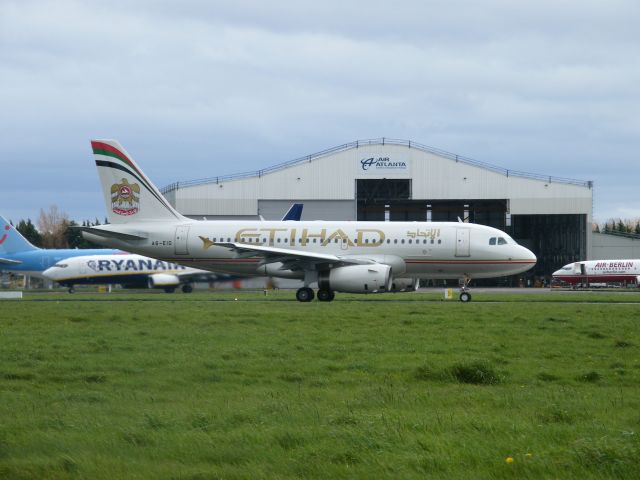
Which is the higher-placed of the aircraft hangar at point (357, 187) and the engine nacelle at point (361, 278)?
the aircraft hangar at point (357, 187)

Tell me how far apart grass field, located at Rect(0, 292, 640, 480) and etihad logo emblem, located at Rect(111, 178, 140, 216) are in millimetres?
21061

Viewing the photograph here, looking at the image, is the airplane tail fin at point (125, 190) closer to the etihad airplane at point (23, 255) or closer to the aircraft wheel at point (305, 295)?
the aircraft wheel at point (305, 295)

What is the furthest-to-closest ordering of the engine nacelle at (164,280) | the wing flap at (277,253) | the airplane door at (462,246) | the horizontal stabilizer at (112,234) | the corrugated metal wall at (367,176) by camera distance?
the corrugated metal wall at (367,176), the engine nacelle at (164,280), the horizontal stabilizer at (112,234), the airplane door at (462,246), the wing flap at (277,253)

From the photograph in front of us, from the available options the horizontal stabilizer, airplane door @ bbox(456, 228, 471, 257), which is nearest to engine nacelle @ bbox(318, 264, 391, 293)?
airplane door @ bbox(456, 228, 471, 257)

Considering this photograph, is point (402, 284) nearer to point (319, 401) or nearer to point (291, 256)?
point (291, 256)

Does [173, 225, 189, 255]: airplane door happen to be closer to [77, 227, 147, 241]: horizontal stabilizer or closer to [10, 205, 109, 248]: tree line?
[77, 227, 147, 241]: horizontal stabilizer

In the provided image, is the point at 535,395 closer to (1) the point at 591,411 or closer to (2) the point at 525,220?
(1) the point at 591,411

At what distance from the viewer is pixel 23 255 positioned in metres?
81.1

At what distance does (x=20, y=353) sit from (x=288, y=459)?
10.5 metres

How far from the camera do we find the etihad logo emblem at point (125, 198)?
44.8 meters

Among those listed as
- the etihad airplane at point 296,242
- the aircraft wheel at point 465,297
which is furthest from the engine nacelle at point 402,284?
the aircraft wheel at point 465,297

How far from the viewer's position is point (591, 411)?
11539mm

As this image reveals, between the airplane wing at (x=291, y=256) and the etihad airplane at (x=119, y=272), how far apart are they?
24.9 meters

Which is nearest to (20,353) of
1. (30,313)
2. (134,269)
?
(30,313)
